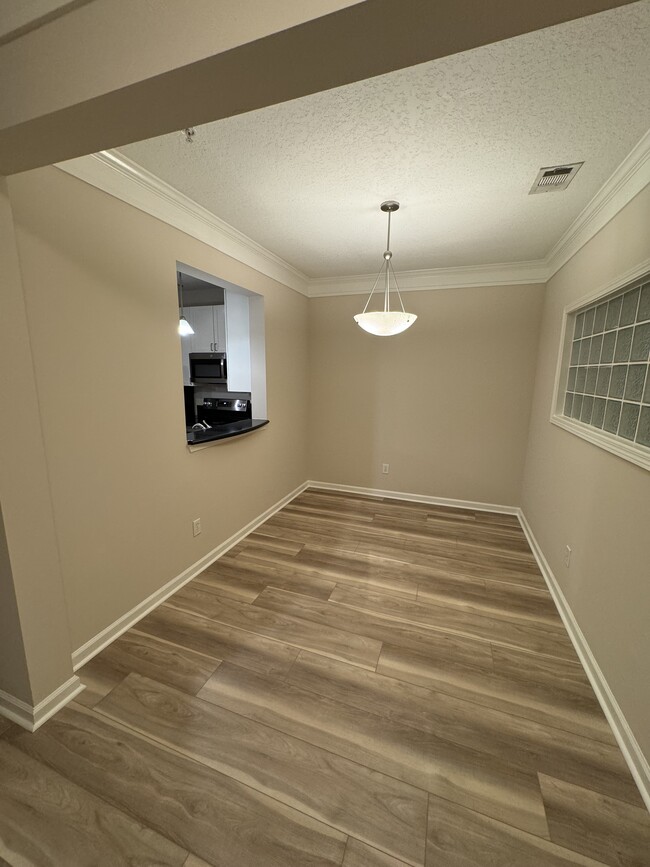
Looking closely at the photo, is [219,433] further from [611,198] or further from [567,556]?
[611,198]

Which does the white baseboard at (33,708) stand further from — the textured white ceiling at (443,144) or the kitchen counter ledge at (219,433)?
the textured white ceiling at (443,144)

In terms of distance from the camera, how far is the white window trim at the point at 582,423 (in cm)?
149

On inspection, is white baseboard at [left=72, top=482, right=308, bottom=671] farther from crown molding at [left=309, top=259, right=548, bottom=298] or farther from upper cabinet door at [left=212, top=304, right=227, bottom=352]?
crown molding at [left=309, top=259, right=548, bottom=298]

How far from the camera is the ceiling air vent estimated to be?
1731 millimetres

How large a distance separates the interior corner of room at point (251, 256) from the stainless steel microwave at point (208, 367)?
1.36m

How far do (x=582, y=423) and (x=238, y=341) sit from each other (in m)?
3.19

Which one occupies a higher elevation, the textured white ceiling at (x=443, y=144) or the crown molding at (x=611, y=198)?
the textured white ceiling at (x=443, y=144)

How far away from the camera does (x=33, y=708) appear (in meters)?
1.39

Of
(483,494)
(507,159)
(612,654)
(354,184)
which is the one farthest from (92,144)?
(483,494)

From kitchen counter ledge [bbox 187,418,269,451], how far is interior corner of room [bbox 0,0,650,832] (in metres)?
0.03

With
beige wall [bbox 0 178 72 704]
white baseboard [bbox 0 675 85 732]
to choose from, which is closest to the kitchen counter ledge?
beige wall [bbox 0 178 72 704]

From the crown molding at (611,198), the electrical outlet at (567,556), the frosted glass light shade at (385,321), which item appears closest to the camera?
the crown molding at (611,198)

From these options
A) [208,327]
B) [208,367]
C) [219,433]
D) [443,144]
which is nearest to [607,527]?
[443,144]

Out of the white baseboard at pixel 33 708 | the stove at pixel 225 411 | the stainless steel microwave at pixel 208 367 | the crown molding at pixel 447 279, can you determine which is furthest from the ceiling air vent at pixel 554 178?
the stainless steel microwave at pixel 208 367
